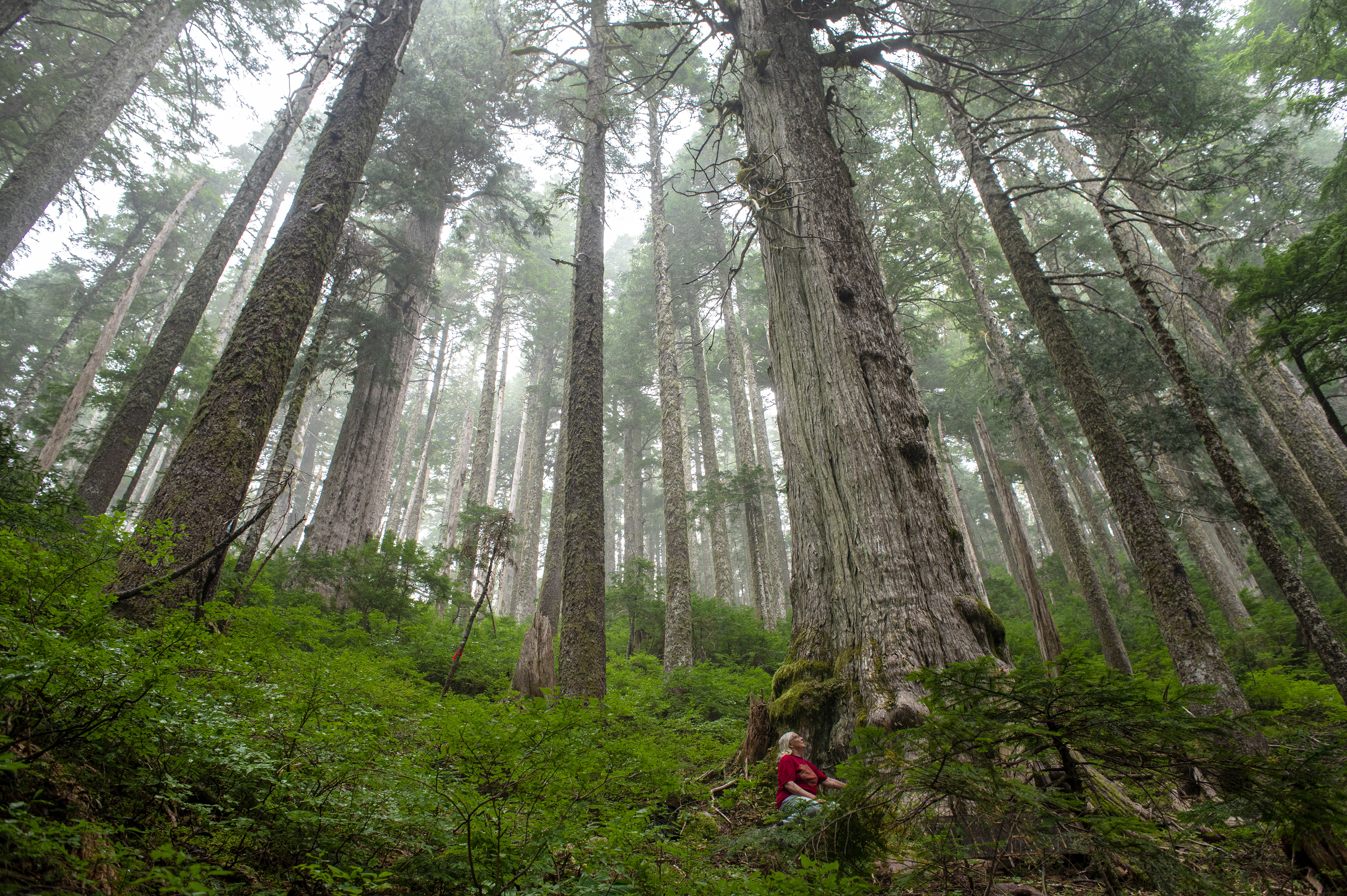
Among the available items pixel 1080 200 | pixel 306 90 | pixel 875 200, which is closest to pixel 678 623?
pixel 875 200

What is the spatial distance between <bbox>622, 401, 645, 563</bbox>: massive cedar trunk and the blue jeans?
51.7 ft

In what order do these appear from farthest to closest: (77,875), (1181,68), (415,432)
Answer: (415,432) < (1181,68) < (77,875)

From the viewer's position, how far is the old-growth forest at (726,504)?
1907mm

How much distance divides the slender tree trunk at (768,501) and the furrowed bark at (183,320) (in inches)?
480

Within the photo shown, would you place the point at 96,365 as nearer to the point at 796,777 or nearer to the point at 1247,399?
the point at 796,777

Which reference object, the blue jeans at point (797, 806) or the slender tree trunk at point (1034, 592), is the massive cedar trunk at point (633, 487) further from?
the blue jeans at point (797, 806)

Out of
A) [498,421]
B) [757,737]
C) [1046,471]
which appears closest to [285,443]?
[757,737]

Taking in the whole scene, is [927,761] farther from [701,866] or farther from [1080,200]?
[1080,200]

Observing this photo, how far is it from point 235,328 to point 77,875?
448 centimetres

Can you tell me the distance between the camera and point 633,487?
71.1ft

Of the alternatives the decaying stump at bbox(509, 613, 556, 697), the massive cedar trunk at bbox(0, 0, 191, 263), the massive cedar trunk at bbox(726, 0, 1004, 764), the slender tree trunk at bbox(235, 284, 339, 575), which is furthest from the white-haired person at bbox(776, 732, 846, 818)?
the massive cedar trunk at bbox(0, 0, 191, 263)

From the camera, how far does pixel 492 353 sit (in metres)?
19.1

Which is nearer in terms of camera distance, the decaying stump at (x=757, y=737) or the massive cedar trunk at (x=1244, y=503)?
the decaying stump at (x=757, y=737)

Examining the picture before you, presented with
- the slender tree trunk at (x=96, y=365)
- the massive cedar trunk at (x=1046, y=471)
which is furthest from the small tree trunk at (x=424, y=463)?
the massive cedar trunk at (x=1046, y=471)
